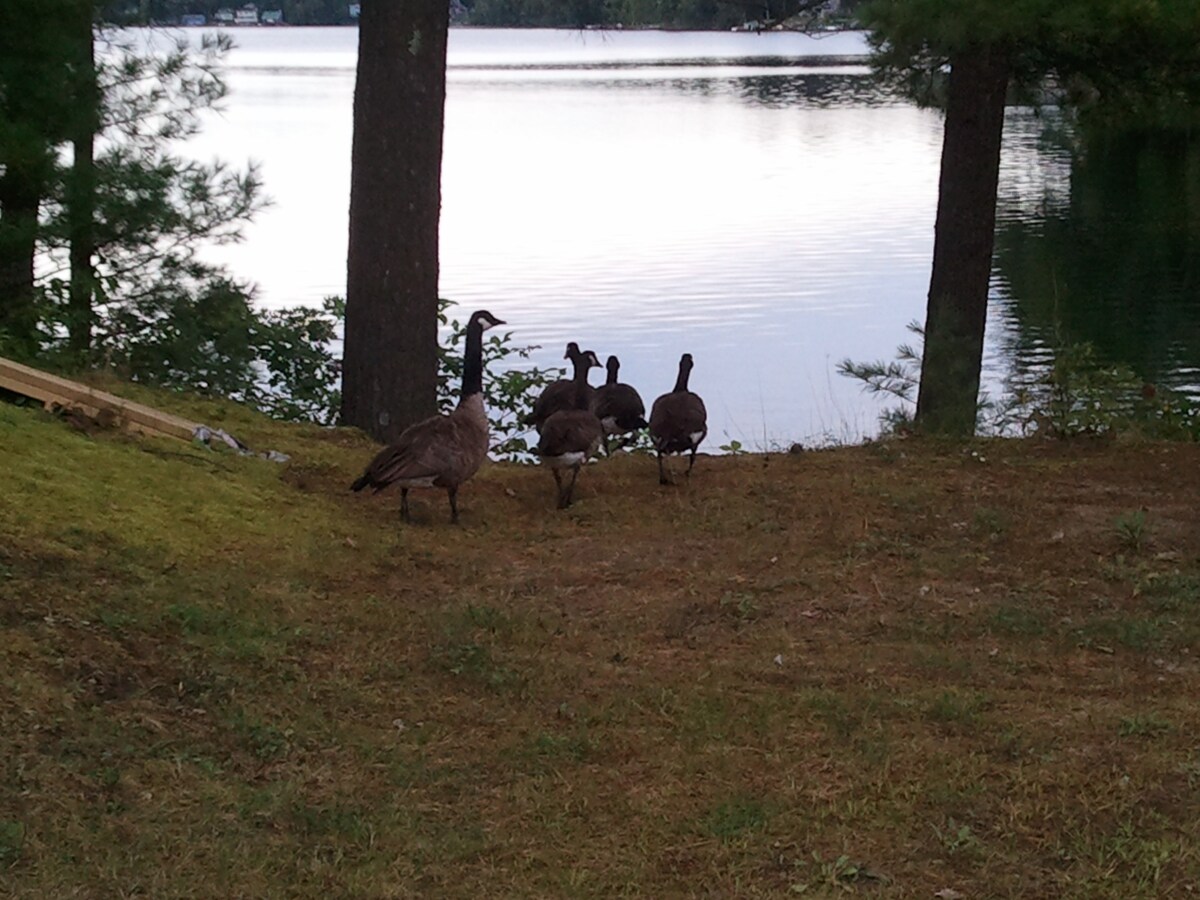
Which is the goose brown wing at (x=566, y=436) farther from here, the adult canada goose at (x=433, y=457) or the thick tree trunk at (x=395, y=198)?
the thick tree trunk at (x=395, y=198)

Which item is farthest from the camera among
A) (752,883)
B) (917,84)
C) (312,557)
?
(917,84)

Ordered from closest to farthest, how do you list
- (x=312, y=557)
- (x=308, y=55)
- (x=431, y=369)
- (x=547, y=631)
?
(x=547, y=631) → (x=312, y=557) → (x=431, y=369) → (x=308, y=55)

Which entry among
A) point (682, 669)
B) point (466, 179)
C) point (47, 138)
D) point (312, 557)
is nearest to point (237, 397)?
point (47, 138)

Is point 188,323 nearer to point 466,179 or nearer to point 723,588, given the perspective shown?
point 723,588

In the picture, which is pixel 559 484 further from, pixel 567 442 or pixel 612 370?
pixel 612 370

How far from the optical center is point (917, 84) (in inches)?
542

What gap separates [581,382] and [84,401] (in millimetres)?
3794

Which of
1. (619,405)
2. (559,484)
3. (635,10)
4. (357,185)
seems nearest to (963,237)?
(619,405)

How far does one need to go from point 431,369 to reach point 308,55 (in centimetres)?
9263

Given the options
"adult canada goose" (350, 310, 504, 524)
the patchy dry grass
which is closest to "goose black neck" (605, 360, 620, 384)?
"adult canada goose" (350, 310, 504, 524)

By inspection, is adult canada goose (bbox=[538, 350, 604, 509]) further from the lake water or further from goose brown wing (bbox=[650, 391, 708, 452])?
the lake water

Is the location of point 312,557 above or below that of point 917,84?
below

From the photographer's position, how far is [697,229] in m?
27.3

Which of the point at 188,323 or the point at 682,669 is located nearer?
the point at 682,669
